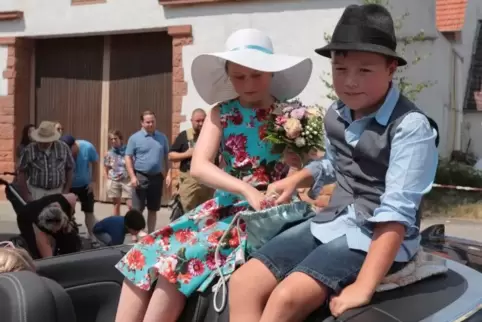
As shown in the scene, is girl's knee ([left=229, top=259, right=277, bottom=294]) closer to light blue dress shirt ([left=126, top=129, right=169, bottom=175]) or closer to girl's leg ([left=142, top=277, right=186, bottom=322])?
girl's leg ([left=142, top=277, right=186, bottom=322])

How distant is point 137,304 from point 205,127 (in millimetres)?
714

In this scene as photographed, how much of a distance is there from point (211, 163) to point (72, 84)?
39.4 feet

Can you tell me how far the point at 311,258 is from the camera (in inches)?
89.0

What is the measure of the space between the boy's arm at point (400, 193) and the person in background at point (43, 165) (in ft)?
20.4

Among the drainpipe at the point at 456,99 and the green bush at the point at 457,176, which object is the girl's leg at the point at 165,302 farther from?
the drainpipe at the point at 456,99

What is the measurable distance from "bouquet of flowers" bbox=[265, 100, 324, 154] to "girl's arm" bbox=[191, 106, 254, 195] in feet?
0.65

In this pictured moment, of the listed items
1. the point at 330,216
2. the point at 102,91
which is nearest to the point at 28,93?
the point at 102,91

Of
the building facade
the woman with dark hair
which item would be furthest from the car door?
the building facade

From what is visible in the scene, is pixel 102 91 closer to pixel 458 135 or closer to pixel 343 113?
pixel 458 135

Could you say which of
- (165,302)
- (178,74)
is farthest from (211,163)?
(178,74)

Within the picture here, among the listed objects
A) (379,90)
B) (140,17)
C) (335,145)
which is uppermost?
(140,17)

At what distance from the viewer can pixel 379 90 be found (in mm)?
2334

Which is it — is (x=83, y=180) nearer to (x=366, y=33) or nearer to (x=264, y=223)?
(x=264, y=223)

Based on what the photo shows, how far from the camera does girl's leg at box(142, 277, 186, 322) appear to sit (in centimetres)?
253
